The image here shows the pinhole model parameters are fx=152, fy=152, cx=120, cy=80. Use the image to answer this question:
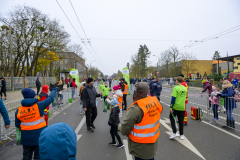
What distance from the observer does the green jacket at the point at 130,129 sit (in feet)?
7.13

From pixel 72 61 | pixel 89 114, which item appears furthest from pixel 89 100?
pixel 72 61

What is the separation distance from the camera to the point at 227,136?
486 cm

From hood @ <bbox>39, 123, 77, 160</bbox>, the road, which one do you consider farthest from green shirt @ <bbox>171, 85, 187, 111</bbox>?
hood @ <bbox>39, 123, 77, 160</bbox>

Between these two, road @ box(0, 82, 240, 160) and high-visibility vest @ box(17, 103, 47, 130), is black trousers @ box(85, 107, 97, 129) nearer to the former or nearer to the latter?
road @ box(0, 82, 240, 160)

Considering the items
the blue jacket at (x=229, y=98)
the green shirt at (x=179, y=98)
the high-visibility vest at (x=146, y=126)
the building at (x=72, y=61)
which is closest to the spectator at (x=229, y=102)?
the blue jacket at (x=229, y=98)

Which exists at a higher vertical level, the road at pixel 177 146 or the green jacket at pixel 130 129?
the green jacket at pixel 130 129

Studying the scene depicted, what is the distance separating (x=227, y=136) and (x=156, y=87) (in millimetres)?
4120

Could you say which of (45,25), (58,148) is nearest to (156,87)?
(58,148)

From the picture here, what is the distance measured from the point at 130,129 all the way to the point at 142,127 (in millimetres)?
181

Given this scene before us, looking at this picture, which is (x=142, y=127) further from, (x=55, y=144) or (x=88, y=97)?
(x=88, y=97)

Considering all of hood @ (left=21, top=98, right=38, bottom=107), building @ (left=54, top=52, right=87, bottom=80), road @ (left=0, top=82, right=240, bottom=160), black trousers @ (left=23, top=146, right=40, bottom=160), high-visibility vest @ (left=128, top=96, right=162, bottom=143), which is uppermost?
building @ (left=54, top=52, right=87, bottom=80)

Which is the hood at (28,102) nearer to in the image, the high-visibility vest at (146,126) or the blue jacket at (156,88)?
the high-visibility vest at (146,126)

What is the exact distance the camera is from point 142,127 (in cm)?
223

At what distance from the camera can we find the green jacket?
217 cm
